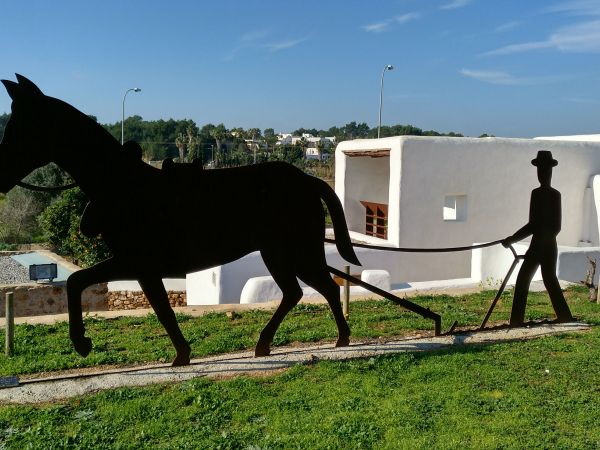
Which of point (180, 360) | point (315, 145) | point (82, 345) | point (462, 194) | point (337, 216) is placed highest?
point (315, 145)

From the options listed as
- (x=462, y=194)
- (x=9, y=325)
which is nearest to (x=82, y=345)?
(x=9, y=325)

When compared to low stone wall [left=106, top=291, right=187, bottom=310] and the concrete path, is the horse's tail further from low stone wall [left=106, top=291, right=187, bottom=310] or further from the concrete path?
low stone wall [left=106, top=291, right=187, bottom=310]

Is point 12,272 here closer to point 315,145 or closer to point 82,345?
point 82,345

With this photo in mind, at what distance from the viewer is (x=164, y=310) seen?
5340 mm

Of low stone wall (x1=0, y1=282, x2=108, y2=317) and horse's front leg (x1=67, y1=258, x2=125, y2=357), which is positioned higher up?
horse's front leg (x1=67, y1=258, x2=125, y2=357)

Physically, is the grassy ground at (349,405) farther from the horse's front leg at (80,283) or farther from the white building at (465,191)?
A: the white building at (465,191)

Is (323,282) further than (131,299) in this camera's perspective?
No

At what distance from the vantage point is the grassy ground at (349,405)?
4.18m

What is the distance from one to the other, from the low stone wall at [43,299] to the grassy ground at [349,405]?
728cm

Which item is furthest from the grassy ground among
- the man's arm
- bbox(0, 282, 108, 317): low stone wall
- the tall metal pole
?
bbox(0, 282, 108, 317): low stone wall

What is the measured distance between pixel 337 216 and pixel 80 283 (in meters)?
2.54

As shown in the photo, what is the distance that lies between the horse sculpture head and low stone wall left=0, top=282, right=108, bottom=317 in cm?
932

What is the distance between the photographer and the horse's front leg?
4.99 metres

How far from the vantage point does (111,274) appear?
5.08 metres
